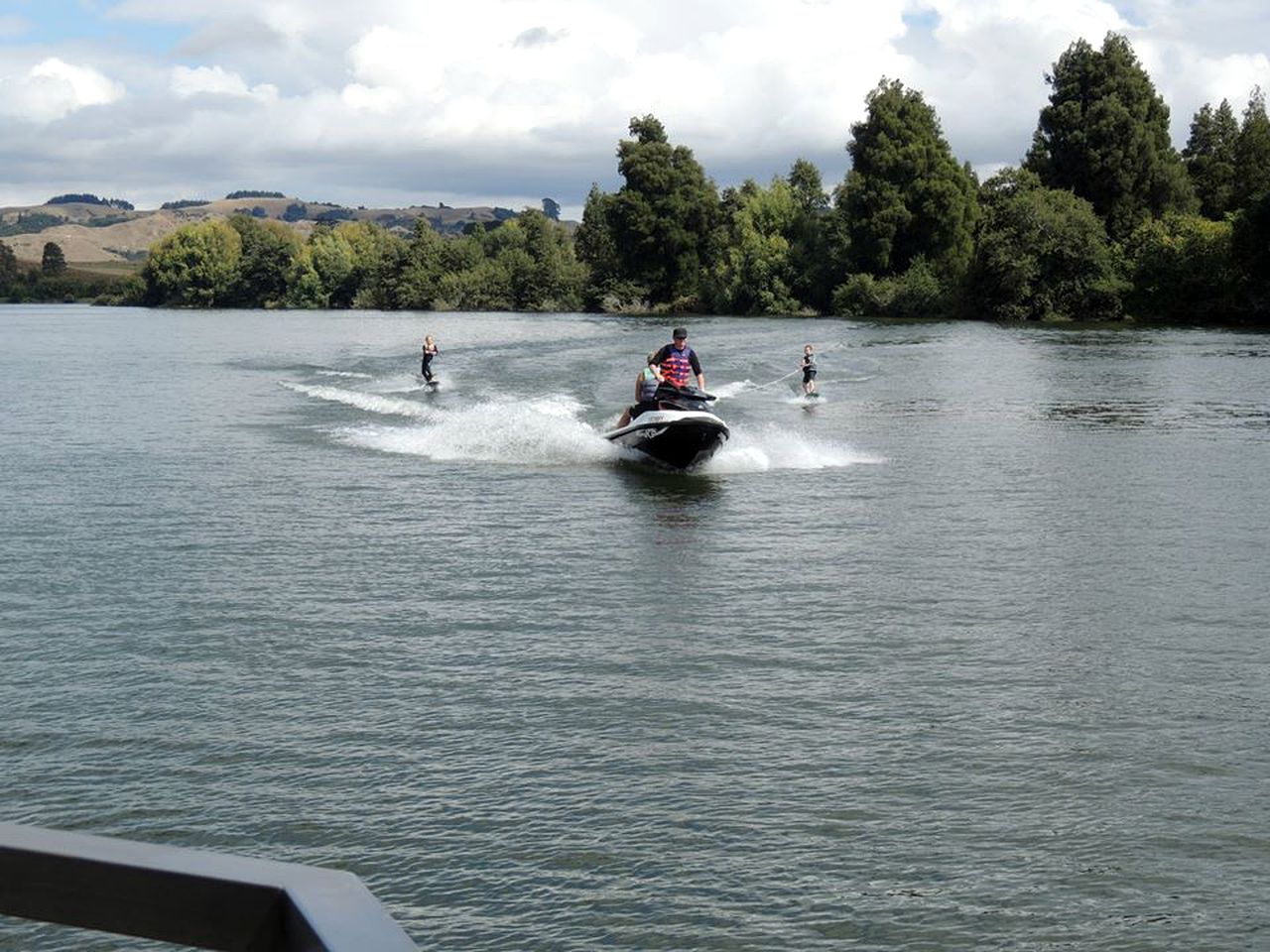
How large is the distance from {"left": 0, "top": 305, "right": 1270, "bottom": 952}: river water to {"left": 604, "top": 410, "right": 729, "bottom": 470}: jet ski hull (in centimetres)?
48

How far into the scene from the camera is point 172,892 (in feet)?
7.57

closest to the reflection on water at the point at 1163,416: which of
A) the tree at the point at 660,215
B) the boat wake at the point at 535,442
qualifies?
the boat wake at the point at 535,442

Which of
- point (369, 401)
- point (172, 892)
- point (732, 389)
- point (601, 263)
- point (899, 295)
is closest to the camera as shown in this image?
point (172, 892)

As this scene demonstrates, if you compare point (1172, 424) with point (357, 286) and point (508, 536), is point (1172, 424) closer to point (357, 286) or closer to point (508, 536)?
point (508, 536)

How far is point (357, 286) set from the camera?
5699 inches

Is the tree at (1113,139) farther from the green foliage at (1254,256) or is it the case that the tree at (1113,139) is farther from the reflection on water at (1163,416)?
the reflection on water at (1163,416)

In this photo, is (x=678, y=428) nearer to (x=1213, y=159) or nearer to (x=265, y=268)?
(x=1213, y=159)

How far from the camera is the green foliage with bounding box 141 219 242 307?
160250 millimetres

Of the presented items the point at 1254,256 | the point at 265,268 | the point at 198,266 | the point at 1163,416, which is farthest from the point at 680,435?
the point at 198,266

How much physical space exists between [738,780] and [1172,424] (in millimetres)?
25603

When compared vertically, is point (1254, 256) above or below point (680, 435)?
above

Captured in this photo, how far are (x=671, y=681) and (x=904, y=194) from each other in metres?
86.0

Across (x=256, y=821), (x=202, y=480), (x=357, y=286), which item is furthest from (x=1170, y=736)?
(x=357, y=286)

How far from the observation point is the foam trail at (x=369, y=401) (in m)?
37.1
